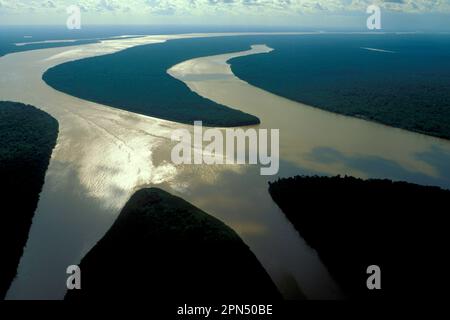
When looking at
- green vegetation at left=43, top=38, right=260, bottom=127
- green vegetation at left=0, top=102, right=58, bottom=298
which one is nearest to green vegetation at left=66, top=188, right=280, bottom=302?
green vegetation at left=0, top=102, right=58, bottom=298

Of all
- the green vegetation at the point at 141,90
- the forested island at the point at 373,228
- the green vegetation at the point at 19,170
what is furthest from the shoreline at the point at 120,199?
the green vegetation at the point at 141,90

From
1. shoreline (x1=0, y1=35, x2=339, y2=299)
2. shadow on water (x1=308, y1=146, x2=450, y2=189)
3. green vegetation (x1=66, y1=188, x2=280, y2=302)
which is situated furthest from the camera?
shadow on water (x1=308, y1=146, x2=450, y2=189)

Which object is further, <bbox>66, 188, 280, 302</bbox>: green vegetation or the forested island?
the forested island
